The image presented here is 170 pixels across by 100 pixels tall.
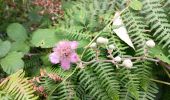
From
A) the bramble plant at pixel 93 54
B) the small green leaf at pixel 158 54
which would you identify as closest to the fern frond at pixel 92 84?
the bramble plant at pixel 93 54

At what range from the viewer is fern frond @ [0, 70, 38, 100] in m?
1.45

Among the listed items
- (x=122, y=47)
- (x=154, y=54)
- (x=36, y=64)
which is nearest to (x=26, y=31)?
(x=36, y=64)

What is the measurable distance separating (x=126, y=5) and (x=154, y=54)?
0.95 ft

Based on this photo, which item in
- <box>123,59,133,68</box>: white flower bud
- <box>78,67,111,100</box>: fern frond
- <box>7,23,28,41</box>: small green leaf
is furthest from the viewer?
<box>7,23,28,41</box>: small green leaf

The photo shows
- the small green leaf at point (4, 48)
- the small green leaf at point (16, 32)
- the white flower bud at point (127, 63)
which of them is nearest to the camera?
the white flower bud at point (127, 63)

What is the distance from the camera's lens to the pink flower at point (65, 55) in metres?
1.47

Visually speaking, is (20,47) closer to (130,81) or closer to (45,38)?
(45,38)

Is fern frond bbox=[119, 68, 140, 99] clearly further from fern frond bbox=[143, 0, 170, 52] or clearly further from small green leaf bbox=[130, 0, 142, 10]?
small green leaf bbox=[130, 0, 142, 10]

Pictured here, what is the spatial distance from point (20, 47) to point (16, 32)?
79 mm

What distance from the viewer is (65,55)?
1.47 m

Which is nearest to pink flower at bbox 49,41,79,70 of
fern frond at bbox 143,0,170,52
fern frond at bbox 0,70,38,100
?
fern frond at bbox 0,70,38,100

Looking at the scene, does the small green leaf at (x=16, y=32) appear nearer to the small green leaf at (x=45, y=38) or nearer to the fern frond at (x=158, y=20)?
the small green leaf at (x=45, y=38)

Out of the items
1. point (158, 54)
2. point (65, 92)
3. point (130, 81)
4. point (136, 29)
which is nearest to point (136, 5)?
point (136, 29)

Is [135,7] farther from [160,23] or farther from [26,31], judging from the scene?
[26,31]
